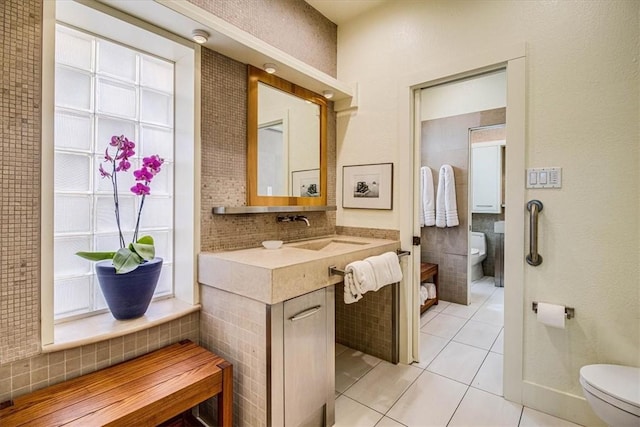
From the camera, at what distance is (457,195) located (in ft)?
11.7

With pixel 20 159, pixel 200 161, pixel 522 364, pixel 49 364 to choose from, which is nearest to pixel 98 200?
pixel 20 159

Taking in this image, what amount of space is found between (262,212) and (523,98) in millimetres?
1716

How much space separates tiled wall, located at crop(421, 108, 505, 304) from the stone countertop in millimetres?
2138

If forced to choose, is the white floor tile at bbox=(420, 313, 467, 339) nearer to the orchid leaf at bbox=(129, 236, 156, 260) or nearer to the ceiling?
the orchid leaf at bbox=(129, 236, 156, 260)

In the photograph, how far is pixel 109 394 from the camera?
A: 117 cm

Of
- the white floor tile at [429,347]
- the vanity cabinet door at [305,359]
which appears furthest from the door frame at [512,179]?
the vanity cabinet door at [305,359]

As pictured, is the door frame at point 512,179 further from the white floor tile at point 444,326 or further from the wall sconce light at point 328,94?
the white floor tile at point 444,326

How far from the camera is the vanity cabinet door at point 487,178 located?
445 cm

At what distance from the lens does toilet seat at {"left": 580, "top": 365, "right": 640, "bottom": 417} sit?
4.22 feet

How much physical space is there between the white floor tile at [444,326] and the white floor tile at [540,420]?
38.5 inches

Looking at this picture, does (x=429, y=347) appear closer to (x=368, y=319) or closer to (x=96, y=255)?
(x=368, y=319)

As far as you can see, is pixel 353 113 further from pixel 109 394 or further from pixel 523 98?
pixel 109 394

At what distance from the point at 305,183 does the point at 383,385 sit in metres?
1.53

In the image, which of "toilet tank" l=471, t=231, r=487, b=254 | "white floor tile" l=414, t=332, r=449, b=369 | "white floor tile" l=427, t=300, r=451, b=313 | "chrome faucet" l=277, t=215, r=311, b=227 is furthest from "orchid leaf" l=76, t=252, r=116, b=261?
"toilet tank" l=471, t=231, r=487, b=254
